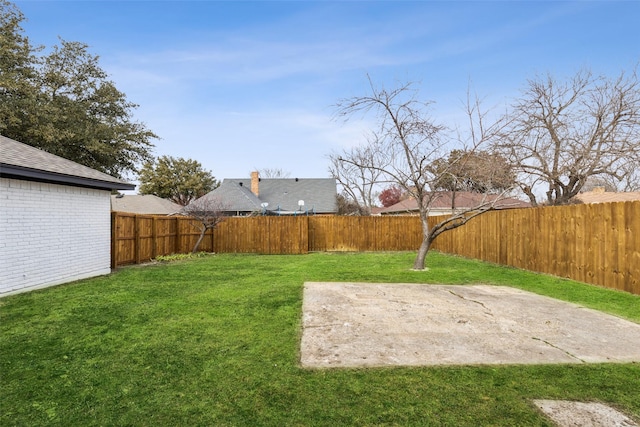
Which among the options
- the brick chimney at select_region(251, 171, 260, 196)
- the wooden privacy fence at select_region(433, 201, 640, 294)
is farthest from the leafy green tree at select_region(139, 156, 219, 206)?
the wooden privacy fence at select_region(433, 201, 640, 294)

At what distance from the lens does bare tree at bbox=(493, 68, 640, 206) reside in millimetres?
12078

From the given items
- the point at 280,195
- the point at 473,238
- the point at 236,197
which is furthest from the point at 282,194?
the point at 473,238

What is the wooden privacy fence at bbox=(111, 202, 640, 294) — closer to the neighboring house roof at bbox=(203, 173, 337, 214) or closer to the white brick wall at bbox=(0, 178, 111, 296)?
the white brick wall at bbox=(0, 178, 111, 296)

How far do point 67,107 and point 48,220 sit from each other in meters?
12.0

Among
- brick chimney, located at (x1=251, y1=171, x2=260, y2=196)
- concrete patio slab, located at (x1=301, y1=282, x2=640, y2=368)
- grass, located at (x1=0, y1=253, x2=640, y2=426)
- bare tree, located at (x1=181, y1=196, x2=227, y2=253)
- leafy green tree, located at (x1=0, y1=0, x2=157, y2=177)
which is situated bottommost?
concrete patio slab, located at (x1=301, y1=282, x2=640, y2=368)

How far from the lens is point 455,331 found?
3.72 metres

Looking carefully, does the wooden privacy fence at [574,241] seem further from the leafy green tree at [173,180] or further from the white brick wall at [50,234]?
the leafy green tree at [173,180]

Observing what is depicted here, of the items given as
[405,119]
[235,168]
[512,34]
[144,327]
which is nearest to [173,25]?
[405,119]

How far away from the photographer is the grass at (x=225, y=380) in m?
2.07

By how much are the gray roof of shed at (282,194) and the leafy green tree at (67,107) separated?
25.2 feet

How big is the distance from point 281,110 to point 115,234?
Result: 26.3 feet

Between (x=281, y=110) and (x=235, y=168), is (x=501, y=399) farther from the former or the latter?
(x=235, y=168)

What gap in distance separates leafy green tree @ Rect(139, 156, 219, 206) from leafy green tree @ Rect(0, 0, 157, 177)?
56.3 feet

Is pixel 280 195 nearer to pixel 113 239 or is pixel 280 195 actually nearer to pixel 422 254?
pixel 113 239
